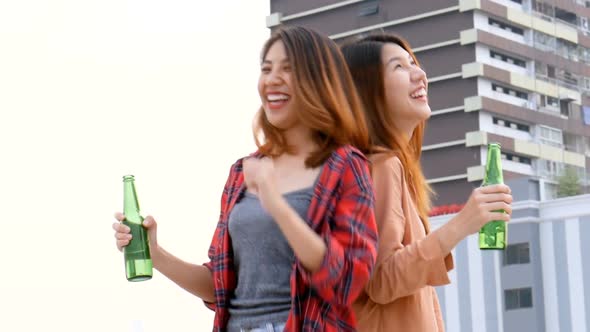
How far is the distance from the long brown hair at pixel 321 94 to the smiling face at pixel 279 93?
22mm

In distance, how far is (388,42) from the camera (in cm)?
299

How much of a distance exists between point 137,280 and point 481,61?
60.9 metres

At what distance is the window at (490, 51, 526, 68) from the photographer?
2539 inches

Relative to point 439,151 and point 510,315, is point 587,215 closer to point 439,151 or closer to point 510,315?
point 510,315

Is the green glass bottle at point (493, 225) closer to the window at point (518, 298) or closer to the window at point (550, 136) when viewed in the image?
the window at point (518, 298)

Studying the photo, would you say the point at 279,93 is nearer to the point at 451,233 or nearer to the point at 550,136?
the point at 451,233

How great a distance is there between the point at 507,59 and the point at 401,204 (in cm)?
6329

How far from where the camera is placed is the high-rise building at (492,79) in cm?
6266

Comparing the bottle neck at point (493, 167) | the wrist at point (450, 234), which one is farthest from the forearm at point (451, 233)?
the bottle neck at point (493, 167)

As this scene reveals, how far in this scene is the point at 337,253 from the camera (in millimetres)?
2504

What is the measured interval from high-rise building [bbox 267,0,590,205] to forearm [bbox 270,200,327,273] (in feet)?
194

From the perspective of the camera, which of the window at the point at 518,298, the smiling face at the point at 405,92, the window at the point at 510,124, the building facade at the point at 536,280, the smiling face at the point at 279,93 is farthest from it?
the window at the point at 510,124

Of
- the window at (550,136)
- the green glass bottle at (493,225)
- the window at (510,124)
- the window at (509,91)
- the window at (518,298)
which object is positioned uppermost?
the window at (509,91)

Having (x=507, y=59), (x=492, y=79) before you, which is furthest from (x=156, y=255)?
(x=507, y=59)
